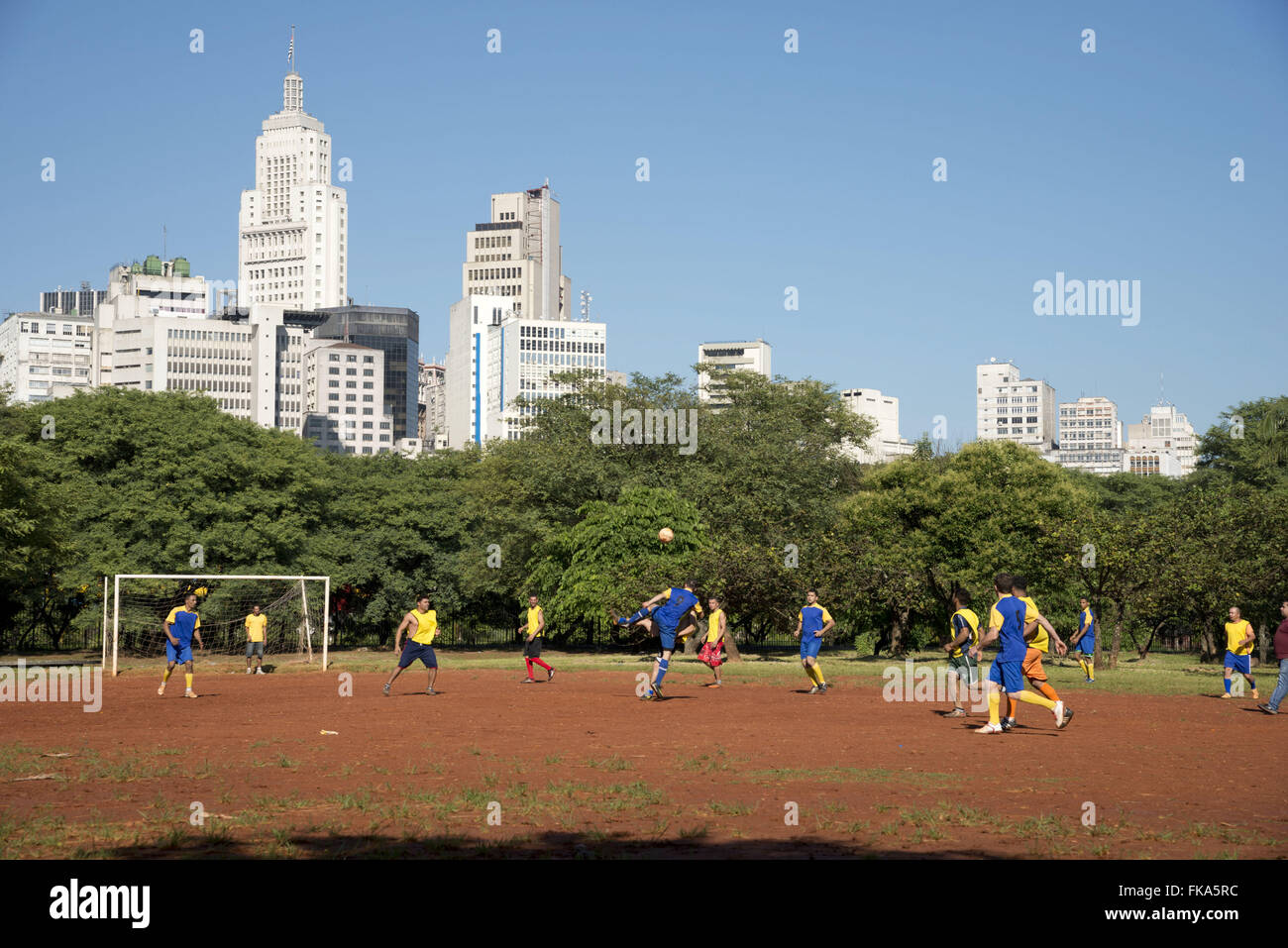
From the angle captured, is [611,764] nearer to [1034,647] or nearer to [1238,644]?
[1034,647]

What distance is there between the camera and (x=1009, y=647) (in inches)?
630

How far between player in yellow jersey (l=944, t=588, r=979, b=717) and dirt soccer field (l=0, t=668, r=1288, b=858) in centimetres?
71

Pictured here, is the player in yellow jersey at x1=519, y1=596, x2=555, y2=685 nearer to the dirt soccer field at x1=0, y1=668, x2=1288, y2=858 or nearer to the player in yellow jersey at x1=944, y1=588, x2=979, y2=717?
the dirt soccer field at x1=0, y1=668, x2=1288, y2=858

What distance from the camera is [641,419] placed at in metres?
54.7

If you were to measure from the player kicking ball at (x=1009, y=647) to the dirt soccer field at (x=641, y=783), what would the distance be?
19.9 inches

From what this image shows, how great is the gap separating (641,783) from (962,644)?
849cm

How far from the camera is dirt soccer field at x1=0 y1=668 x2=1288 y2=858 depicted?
8805mm

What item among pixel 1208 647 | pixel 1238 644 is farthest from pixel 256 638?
pixel 1208 647

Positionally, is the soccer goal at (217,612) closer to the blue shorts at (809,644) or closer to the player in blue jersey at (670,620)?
the player in blue jersey at (670,620)

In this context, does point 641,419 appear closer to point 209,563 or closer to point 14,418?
point 209,563

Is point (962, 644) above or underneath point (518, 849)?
above

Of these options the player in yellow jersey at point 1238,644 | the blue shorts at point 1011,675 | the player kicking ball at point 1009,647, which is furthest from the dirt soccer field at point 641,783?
the player in yellow jersey at point 1238,644

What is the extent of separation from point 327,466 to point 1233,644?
174ft

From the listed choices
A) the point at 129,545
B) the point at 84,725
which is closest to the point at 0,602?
the point at 129,545
